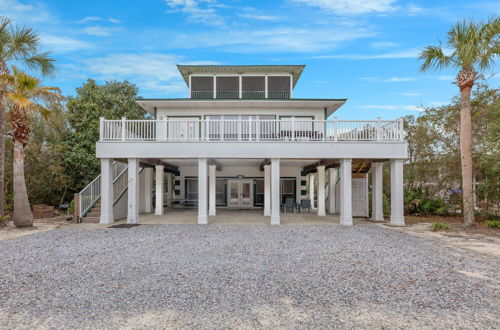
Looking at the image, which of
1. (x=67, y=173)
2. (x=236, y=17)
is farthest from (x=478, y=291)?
(x=67, y=173)

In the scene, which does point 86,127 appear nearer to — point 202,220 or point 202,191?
point 202,191

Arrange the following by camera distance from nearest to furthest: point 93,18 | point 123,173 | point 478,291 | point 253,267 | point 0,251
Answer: point 478,291, point 253,267, point 0,251, point 123,173, point 93,18

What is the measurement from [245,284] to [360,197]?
11.4m

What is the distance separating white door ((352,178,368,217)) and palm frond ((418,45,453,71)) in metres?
6.09

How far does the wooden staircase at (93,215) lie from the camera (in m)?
12.2

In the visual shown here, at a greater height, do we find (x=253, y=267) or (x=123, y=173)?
(x=123, y=173)

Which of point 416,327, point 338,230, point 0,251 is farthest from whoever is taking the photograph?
point 338,230

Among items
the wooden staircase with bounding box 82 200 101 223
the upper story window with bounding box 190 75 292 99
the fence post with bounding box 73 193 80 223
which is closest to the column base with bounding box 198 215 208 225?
the wooden staircase with bounding box 82 200 101 223

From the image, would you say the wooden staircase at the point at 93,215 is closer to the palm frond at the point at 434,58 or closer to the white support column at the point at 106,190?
the white support column at the point at 106,190

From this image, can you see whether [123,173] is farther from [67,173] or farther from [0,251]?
[0,251]

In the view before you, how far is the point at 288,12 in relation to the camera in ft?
52.4

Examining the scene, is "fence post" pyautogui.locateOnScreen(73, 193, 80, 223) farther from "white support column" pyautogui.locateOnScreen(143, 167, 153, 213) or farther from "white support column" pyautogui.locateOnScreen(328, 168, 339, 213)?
"white support column" pyautogui.locateOnScreen(328, 168, 339, 213)

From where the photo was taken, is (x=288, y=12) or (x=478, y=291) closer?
(x=478, y=291)

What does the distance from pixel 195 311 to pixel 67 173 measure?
56.3 feet
